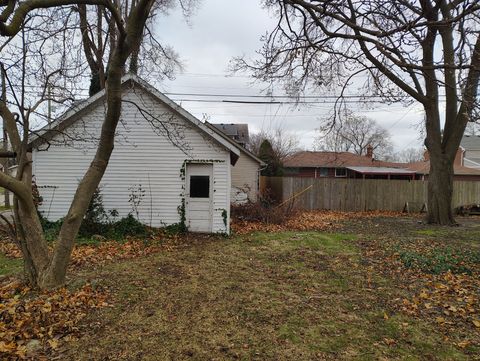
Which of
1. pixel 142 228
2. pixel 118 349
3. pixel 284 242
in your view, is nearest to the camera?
pixel 118 349

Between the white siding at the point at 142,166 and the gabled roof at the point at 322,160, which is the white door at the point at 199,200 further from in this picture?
the gabled roof at the point at 322,160

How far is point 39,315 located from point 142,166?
7.24 metres

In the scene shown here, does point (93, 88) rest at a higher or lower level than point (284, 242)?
higher

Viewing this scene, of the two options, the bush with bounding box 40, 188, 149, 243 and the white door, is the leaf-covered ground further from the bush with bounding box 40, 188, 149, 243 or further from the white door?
the white door

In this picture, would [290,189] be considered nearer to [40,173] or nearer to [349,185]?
[349,185]

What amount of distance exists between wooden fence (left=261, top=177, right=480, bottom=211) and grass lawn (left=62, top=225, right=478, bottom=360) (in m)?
11.9

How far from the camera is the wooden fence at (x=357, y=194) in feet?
65.2

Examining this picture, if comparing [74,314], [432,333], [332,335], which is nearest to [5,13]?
[74,314]

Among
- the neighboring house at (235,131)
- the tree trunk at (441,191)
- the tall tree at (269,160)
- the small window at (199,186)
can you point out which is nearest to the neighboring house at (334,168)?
the tall tree at (269,160)

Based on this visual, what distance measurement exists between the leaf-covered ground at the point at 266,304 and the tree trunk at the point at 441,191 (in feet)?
19.5

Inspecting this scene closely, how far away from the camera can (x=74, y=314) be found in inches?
183

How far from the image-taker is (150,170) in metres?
11.3

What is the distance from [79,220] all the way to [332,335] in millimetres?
4190

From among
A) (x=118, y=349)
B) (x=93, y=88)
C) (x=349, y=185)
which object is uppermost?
(x=93, y=88)
